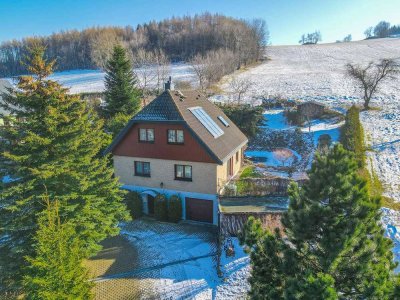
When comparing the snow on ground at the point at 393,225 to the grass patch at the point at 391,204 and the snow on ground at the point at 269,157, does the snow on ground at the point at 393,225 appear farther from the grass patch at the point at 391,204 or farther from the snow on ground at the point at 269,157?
the snow on ground at the point at 269,157

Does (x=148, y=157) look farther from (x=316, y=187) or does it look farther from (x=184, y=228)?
(x=316, y=187)

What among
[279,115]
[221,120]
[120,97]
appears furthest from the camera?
[279,115]

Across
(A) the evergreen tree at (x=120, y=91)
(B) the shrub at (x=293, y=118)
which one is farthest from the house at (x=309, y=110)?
(A) the evergreen tree at (x=120, y=91)

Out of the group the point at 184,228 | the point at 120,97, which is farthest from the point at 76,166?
the point at 120,97

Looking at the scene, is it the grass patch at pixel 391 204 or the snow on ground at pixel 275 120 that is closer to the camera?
the grass patch at pixel 391 204

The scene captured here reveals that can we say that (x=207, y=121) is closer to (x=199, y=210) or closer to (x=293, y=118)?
(x=199, y=210)

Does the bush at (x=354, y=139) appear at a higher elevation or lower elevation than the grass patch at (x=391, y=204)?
higher

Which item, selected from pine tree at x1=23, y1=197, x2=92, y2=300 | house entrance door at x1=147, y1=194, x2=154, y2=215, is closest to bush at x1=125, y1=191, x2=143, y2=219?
house entrance door at x1=147, y1=194, x2=154, y2=215
